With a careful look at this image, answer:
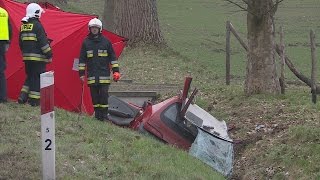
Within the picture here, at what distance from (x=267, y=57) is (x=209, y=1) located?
134 ft

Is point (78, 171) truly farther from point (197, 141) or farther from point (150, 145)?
point (197, 141)

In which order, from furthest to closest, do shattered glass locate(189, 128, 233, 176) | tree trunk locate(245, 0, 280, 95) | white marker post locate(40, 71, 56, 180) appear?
tree trunk locate(245, 0, 280, 95), shattered glass locate(189, 128, 233, 176), white marker post locate(40, 71, 56, 180)

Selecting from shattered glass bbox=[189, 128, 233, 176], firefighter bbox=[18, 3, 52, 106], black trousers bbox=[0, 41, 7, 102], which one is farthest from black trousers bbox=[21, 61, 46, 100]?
shattered glass bbox=[189, 128, 233, 176]

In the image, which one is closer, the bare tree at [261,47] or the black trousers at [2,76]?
the black trousers at [2,76]

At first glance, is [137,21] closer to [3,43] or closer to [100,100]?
[100,100]

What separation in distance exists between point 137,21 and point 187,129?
1315 cm

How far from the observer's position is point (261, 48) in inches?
536

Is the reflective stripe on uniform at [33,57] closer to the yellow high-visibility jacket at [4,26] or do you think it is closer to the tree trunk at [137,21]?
the yellow high-visibility jacket at [4,26]

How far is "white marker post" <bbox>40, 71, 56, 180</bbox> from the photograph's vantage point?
6.50 meters

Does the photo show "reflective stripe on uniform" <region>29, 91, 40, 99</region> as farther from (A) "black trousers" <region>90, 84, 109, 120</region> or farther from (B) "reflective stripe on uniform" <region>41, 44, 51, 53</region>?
(A) "black trousers" <region>90, 84, 109, 120</region>

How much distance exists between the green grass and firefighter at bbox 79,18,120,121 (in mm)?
598

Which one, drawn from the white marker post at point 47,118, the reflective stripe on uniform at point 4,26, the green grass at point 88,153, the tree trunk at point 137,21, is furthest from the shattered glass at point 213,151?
the tree trunk at point 137,21

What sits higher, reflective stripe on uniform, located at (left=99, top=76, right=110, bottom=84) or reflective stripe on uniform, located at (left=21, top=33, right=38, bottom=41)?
reflective stripe on uniform, located at (left=21, top=33, right=38, bottom=41)

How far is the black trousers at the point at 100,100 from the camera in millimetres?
11078
